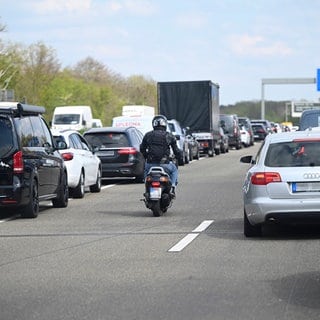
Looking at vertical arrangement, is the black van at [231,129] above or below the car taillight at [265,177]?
below

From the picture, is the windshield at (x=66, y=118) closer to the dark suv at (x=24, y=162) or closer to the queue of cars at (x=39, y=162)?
the queue of cars at (x=39, y=162)

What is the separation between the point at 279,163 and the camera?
563 inches

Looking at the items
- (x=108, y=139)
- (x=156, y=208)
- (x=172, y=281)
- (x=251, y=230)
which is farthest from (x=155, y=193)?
(x=108, y=139)

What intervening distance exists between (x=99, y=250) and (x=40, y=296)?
3.54 meters

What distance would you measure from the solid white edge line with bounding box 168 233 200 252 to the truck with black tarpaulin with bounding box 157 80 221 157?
32032 mm

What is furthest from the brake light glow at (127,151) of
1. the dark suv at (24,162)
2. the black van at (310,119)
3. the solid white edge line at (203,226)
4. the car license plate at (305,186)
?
the car license plate at (305,186)

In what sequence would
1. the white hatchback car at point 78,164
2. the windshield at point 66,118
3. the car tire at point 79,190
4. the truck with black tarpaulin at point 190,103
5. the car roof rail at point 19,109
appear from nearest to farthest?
the car roof rail at point 19,109 < the white hatchback car at point 78,164 < the car tire at point 79,190 < the truck with black tarpaulin at point 190,103 < the windshield at point 66,118

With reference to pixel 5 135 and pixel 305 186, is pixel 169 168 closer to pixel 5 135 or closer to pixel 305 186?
pixel 5 135

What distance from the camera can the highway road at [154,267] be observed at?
9188mm

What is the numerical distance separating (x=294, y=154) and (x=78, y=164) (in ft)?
30.2

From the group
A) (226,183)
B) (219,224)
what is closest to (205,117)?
(226,183)

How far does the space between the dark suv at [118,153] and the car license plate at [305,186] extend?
1359cm

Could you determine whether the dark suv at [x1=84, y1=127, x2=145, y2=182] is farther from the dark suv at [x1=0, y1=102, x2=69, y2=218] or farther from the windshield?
the windshield

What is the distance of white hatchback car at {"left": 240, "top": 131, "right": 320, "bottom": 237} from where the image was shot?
45.9 feet
